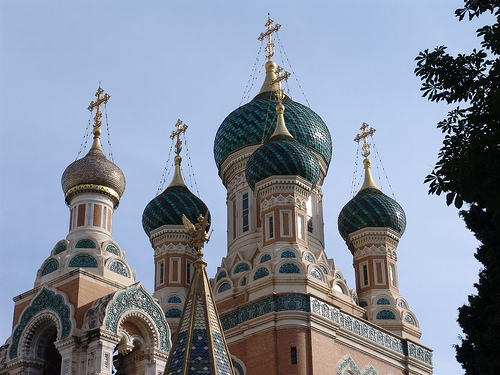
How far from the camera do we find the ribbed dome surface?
1459cm

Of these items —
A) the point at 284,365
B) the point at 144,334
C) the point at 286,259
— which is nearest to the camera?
the point at 144,334

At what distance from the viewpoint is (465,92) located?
262 inches

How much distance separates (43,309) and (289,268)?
5380 mm

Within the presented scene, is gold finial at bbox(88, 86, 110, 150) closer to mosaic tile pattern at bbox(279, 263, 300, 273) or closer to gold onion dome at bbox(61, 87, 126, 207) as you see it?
gold onion dome at bbox(61, 87, 126, 207)

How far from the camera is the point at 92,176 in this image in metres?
14.6

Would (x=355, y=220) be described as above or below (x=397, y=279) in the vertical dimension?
above

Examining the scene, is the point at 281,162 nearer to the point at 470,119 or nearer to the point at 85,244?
the point at 85,244

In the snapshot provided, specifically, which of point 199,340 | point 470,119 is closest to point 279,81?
point 199,340

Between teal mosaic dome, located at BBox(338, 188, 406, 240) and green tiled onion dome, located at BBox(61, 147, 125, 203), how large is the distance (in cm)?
668

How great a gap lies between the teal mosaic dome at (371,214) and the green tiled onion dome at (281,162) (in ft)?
6.79

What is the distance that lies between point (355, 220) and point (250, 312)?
4139 millimetres

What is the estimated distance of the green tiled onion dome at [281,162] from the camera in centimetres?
1781

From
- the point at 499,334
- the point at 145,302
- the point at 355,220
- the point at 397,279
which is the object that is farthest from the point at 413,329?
the point at 499,334

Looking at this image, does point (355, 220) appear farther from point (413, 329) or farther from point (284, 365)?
point (284, 365)
